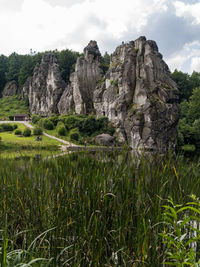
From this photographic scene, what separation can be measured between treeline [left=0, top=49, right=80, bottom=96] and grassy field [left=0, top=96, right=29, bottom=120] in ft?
24.1

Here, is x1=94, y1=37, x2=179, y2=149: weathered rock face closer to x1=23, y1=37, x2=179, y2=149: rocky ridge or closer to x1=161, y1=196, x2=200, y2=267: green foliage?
x1=23, y1=37, x2=179, y2=149: rocky ridge

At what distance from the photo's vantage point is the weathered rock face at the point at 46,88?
48625 mm

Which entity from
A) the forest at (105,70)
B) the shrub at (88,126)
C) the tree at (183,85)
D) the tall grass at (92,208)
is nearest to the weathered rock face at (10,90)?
the forest at (105,70)

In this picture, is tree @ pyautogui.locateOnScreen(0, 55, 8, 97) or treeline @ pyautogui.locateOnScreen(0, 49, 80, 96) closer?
treeline @ pyautogui.locateOnScreen(0, 49, 80, 96)

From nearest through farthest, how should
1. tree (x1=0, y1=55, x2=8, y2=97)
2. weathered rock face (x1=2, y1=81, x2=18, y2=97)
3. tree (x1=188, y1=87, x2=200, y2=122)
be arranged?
tree (x1=188, y1=87, x2=200, y2=122)
weathered rock face (x1=2, y1=81, x2=18, y2=97)
tree (x1=0, y1=55, x2=8, y2=97)

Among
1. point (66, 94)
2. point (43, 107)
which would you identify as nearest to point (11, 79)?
point (43, 107)

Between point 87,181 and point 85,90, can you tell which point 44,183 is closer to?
point 87,181

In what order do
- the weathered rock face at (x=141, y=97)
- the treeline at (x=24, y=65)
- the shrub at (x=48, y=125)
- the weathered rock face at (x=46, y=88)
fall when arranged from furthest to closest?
the treeline at (x=24, y=65)
the weathered rock face at (x=46, y=88)
the shrub at (x=48, y=125)
the weathered rock face at (x=141, y=97)

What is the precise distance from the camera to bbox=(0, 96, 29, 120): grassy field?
5281 cm

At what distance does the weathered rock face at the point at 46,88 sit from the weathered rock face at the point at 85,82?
16.8 feet

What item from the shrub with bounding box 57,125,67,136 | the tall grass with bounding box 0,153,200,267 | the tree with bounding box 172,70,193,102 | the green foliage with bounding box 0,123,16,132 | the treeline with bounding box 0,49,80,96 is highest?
the treeline with bounding box 0,49,80,96

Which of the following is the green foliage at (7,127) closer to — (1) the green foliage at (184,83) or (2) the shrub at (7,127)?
(2) the shrub at (7,127)

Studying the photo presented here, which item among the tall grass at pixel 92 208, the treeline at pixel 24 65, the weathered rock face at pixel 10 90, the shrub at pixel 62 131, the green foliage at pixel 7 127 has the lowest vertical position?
the tall grass at pixel 92 208

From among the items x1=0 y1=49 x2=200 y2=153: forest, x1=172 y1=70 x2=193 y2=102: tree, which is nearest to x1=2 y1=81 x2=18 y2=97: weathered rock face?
x1=0 y1=49 x2=200 y2=153: forest
